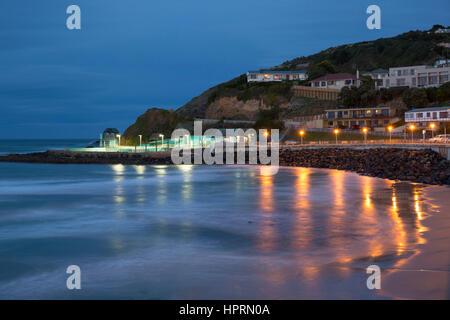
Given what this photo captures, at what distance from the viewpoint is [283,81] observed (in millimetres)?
112062

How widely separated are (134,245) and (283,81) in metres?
99.2

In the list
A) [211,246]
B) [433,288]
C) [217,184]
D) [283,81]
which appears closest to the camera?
[433,288]

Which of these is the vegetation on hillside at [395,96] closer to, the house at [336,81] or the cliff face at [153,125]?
the house at [336,81]

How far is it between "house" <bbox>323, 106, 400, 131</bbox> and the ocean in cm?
4433

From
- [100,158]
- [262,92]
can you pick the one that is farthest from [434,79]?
[100,158]

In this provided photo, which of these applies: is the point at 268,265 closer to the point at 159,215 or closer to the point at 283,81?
the point at 159,215

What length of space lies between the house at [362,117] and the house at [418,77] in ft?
35.7

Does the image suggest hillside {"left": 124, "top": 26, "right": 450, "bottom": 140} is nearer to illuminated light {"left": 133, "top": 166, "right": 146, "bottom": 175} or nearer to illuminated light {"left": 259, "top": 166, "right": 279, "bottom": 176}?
illuminated light {"left": 259, "top": 166, "right": 279, "bottom": 176}

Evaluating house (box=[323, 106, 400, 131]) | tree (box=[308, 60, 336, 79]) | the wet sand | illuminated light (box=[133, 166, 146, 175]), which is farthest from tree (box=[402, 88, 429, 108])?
the wet sand

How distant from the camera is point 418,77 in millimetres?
83000

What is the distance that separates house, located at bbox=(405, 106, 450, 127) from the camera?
61906mm
